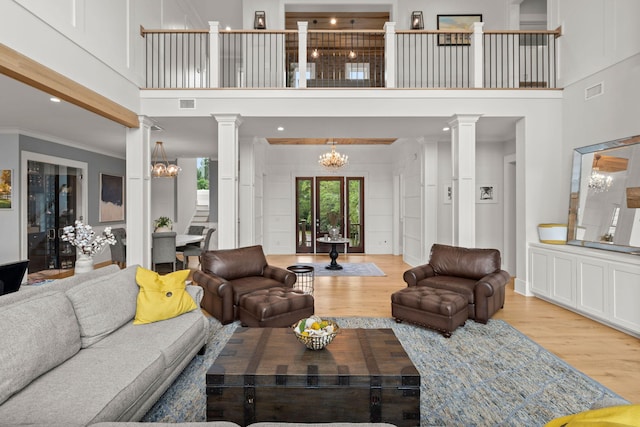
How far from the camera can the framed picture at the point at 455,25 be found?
22.0ft

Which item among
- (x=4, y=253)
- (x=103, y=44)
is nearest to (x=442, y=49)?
(x=103, y=44)

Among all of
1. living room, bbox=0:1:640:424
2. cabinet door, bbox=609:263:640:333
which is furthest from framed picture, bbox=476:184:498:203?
cabinet door, bbox=609:263:640:333

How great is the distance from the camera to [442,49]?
22.5ft

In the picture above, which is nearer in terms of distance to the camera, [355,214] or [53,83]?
[53,83]

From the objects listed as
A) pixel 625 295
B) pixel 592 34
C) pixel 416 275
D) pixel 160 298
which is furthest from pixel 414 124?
pixel 160 298

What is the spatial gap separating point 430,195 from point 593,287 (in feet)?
11.4

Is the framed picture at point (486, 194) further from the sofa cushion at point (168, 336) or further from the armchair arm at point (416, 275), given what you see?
the sofa cushion at point (168, 336)

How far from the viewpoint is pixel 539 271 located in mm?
4906

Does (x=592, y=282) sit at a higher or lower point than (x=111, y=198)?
→ lower

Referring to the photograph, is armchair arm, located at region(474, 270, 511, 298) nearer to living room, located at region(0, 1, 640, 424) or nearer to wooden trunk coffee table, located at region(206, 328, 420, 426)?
living room, located at region(0, 1, 640, 424)

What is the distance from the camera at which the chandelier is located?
13.6 ft

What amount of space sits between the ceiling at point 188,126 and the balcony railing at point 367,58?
69 cm

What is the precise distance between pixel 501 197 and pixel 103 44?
7.26m

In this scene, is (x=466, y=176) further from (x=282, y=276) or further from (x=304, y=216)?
(x=304, y=216)
